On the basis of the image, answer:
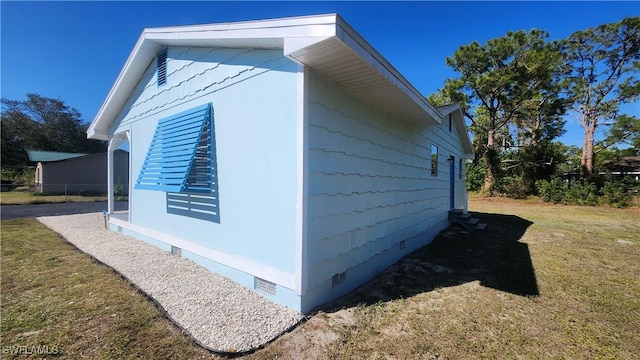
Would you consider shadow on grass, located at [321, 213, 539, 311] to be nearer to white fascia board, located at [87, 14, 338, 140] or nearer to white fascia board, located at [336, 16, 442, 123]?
white fascia board, located at [336, 16, 442, 123]

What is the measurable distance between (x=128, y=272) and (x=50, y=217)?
8506mm

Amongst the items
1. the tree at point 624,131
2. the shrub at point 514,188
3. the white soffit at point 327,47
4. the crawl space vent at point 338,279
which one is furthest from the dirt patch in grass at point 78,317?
the tree at point 624,131

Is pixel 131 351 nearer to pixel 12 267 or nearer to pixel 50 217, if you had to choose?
pixel 12 267

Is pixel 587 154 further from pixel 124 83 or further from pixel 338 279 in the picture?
pixel 124 83

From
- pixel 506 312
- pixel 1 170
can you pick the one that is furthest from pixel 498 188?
pixel 1 170

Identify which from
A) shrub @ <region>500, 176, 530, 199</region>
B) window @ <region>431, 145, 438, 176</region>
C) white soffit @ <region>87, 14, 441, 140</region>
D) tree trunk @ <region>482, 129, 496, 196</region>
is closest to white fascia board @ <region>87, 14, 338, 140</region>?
white soffit @ <region>87, 14, 441, 140</region>

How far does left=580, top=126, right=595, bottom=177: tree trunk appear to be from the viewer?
56.2 ft

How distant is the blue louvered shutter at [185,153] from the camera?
170 inches

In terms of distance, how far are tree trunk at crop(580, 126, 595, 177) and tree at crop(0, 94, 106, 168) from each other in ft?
167

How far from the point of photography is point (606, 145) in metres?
20.7

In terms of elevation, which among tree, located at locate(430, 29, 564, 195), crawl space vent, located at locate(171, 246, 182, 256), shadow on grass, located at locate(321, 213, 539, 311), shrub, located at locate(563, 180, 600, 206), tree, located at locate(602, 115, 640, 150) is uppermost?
tree, located at locate(430, 29, 564, 195)

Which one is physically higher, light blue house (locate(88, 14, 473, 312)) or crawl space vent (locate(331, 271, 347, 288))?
light blue house (locate(88, 14, 473, 312))

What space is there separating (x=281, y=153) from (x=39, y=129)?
44.1 metres

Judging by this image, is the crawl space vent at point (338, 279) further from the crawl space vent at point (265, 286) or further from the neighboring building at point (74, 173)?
the neighboring building at point (74, 173)
